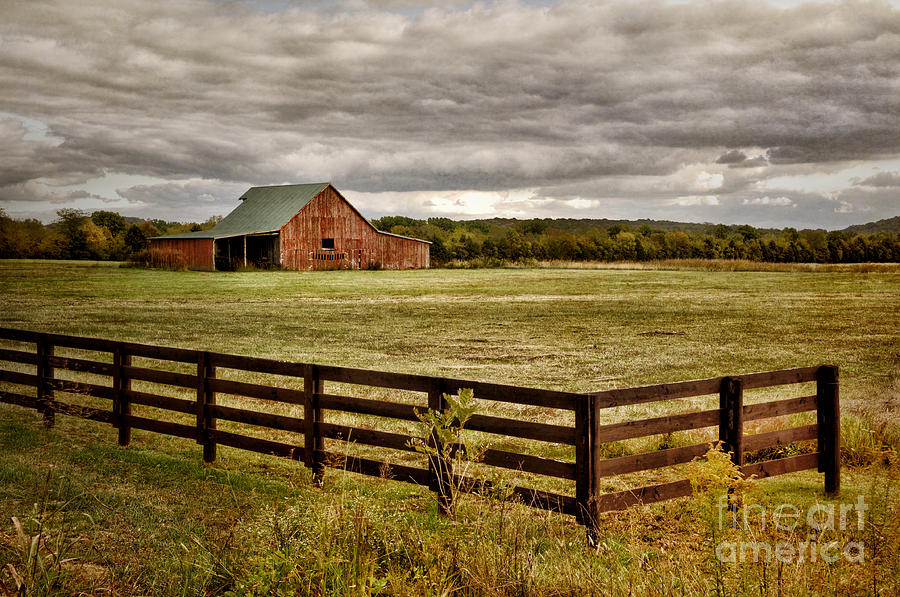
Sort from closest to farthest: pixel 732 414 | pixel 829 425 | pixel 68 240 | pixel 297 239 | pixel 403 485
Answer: pixel 732 414, pixel 829 425, pixel 403 485, pixel 297 239, pixel 68 240

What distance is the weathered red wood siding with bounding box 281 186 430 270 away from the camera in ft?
188

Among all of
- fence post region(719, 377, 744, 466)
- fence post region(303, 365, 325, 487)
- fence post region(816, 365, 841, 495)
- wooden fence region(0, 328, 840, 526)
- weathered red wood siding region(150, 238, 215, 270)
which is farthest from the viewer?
weathered red wood siding region(150, 238, 215, 270)

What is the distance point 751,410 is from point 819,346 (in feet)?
48.5

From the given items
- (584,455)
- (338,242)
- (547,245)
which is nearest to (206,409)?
(584,455)

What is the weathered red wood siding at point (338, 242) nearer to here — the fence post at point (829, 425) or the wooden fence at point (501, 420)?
→ the wooden fence at point (501, 420)

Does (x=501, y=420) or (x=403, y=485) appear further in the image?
(x=403, y=485)

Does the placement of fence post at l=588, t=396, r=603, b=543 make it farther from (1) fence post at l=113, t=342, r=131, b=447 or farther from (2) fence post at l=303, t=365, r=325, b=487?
(1) fence post at l=113, t=342, r=131, b=447

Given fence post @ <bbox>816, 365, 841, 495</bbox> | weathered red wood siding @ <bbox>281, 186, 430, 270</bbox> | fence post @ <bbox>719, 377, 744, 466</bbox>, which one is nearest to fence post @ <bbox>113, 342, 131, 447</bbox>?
fence post @ <bbox>719, 377, 744, 466</bbox>

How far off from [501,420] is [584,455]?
97 cm

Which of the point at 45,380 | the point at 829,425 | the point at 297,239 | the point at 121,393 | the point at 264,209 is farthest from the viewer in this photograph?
the point at 264,209

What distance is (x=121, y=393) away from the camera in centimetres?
1015

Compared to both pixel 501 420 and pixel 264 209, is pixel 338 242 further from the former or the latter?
pixel 501 420

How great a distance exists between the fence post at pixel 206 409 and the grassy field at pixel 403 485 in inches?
9.9

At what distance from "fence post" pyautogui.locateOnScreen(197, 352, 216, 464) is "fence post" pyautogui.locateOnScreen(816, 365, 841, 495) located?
763 cm
